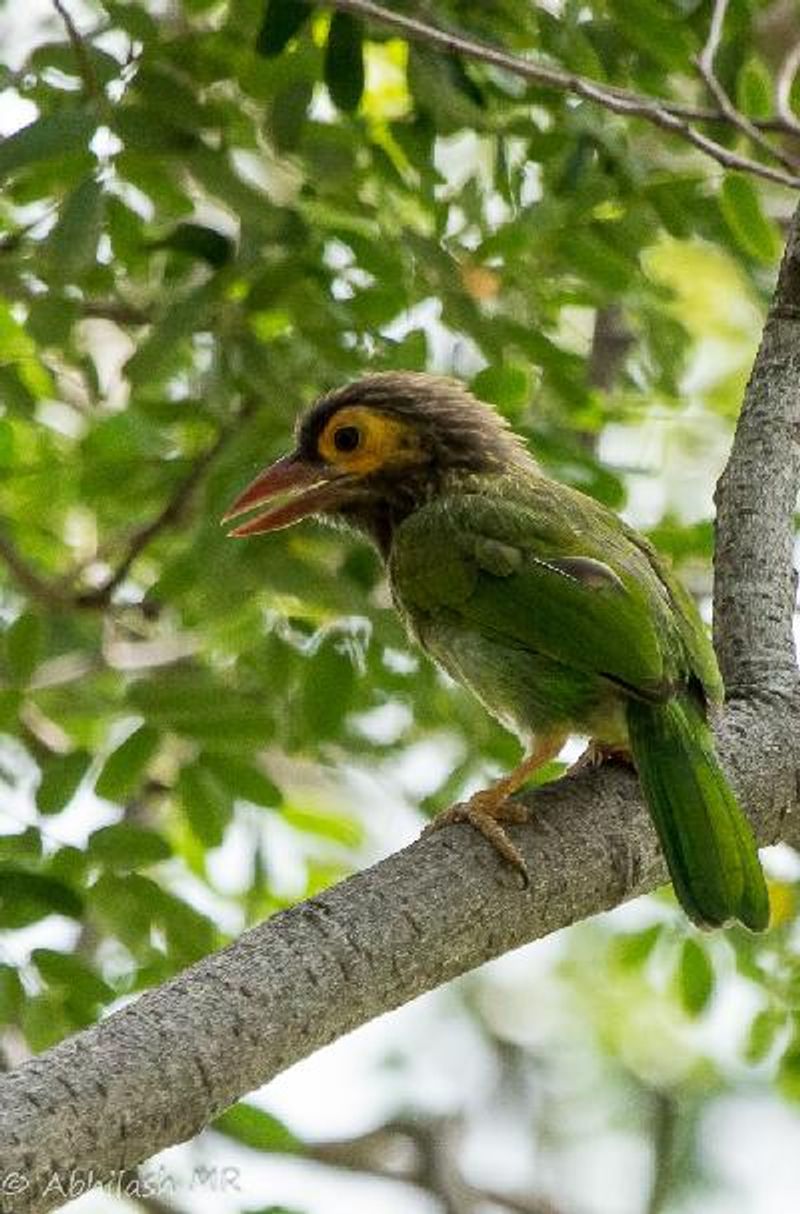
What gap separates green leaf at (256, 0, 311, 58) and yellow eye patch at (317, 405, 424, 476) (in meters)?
0.69

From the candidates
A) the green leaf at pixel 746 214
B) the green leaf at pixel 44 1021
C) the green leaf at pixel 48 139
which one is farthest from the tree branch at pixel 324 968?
the green leaf at pixel 48 139

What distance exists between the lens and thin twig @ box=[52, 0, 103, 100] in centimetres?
432

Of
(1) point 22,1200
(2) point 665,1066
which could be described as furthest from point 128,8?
(2) point 665,1066

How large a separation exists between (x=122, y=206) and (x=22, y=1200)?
9.07ft

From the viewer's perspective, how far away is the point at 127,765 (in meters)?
4.73

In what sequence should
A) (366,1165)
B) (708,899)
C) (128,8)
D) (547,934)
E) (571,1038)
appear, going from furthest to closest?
(571,1038)
(366,1165)
(128,8)
(708,899)
(547,934)

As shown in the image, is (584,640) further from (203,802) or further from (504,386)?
(203,802)

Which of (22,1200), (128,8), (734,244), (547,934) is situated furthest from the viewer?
(734,244)

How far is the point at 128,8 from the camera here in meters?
4.40

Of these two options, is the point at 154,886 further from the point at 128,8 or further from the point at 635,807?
the point at 128,8

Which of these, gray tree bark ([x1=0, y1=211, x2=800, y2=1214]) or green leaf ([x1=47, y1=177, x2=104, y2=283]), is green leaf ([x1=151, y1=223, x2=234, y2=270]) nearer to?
green leaf ([x1=47, y1=177, x2=104, y2=283])

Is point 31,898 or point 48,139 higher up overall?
point 48,139

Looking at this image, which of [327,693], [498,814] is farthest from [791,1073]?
[498,814]

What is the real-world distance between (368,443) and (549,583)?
70cm
